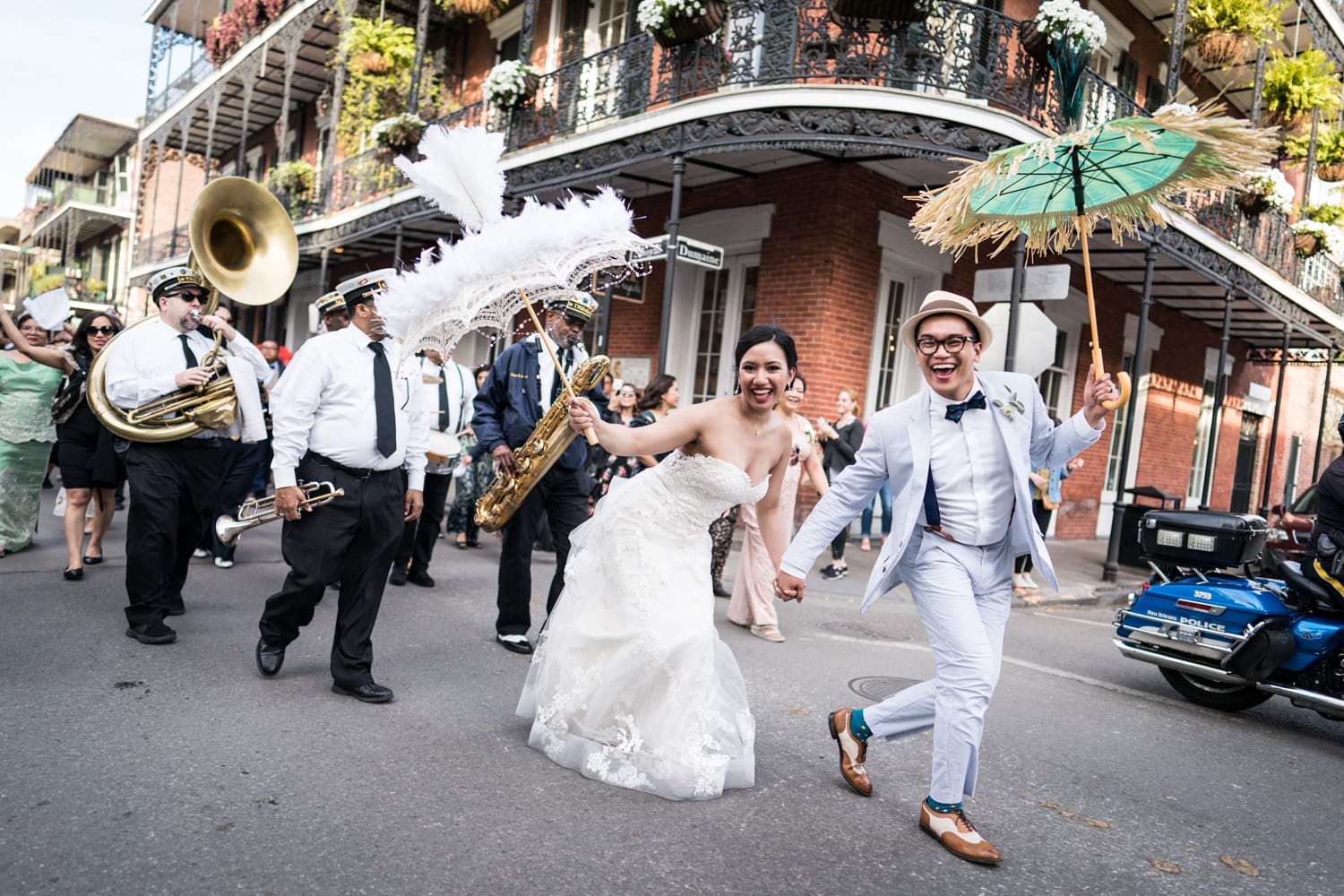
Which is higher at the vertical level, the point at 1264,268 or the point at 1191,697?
the point at 1264,268

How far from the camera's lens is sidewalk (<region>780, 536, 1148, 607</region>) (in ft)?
29.6

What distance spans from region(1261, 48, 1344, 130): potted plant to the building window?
16.1 ft

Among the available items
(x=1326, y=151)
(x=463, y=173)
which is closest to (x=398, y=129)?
(x=463, y=173)

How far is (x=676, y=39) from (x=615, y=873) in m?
10.0

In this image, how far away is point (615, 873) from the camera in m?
2.87

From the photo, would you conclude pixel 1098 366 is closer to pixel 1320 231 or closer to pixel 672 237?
pixel 672 237

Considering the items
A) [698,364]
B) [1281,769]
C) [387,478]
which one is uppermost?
[698,364]

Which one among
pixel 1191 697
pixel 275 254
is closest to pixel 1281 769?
pixel 1191 697

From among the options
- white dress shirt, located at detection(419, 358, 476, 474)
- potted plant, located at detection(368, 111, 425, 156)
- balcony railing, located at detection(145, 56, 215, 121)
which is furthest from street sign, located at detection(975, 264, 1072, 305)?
balcony railing, located at detection(145, 56, 215, 121)

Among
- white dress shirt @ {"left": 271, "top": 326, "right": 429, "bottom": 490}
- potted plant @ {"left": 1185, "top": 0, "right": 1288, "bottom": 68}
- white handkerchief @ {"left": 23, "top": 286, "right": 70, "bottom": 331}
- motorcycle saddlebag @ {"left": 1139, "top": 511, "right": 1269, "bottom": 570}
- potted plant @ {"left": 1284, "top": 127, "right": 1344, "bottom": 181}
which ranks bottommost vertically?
motorcycle saddlebag @ {"left": 1139, "top": 511, "right": 1269, "bottom": 570}

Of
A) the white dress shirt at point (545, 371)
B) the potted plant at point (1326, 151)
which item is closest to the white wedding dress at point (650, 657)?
the white dress shirt at point (545, 371)

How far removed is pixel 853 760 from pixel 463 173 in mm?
2828

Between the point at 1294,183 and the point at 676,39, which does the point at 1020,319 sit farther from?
the point at 1294,183

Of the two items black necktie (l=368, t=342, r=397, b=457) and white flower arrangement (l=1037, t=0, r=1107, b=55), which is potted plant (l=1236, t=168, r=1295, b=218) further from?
black necktie (l=368, t=342, r=397, b=457)
